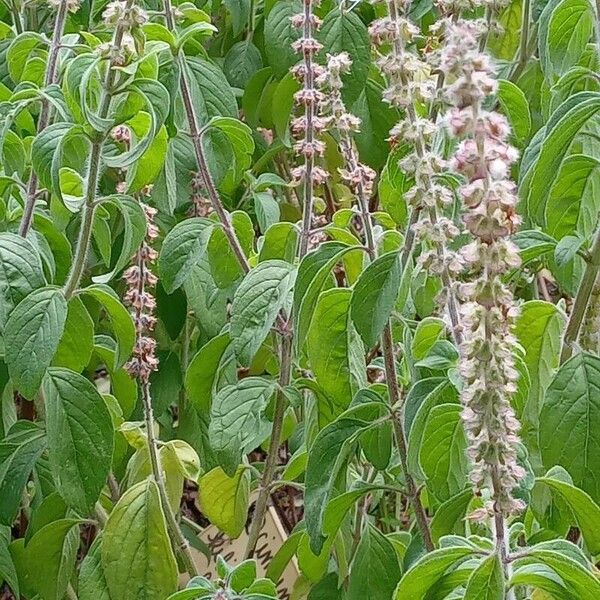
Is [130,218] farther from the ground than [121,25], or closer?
closer

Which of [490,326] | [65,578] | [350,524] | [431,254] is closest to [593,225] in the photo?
[431,254]

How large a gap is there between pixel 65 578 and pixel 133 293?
0.26 meters

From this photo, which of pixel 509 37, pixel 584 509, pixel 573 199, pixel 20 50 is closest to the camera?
pixel 584 509

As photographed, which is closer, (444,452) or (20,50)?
(444,452)

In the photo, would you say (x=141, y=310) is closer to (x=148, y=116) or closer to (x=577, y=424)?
(x=148, y=116)

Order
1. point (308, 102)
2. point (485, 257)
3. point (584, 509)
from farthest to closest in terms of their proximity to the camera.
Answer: point (308, 102) < point (584, 509) < point (485, 257)

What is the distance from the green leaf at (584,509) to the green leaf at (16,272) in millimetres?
363

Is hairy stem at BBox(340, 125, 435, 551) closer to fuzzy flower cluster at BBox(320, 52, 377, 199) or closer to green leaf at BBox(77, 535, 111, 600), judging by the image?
fuzzy flower cluster at BBox(320, 52, 377, 199)

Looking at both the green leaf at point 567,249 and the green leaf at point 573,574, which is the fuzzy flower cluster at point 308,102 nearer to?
the green leaf at point 567,249

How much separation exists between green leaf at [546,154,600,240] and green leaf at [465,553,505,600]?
0.25 m

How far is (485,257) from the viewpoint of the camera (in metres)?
0.41

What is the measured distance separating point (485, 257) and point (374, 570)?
1.41 ft

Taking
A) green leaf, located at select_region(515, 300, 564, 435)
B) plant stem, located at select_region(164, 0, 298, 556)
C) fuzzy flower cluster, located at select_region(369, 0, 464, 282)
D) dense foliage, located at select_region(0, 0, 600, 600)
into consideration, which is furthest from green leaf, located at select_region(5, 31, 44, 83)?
green leaf, located at select_region(515, 300, 564, 435)

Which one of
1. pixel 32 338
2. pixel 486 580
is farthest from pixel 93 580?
pixel 486 580
